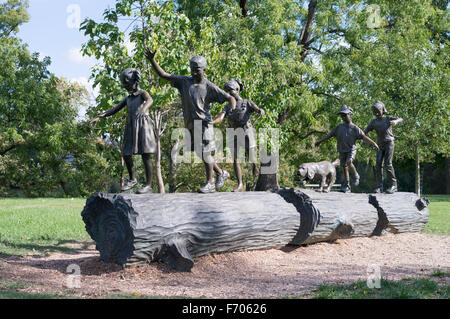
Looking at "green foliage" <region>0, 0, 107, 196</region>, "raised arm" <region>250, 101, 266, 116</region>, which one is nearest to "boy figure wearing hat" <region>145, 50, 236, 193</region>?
"raised arm" <region>250, 101, 266, 116</region>

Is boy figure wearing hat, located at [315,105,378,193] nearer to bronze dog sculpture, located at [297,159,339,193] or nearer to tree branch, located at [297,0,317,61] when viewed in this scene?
bronze dog sculpture, located at [297,159,339,193]

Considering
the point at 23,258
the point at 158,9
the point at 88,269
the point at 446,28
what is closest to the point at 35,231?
the point at 23,258

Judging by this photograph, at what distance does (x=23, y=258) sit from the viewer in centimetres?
782

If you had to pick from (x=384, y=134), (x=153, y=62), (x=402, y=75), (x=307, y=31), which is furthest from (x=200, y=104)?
(x=307, y=31)

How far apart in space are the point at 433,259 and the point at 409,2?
17460mm

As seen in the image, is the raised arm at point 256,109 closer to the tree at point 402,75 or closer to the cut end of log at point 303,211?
the cut end of log at point 303,211

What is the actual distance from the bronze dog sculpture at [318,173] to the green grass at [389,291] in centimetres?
476

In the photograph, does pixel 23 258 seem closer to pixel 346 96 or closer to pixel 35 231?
pixel 35 231

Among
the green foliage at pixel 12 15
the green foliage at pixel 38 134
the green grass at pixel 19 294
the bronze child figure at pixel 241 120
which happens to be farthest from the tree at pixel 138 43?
the green foliage at pixel 12 15

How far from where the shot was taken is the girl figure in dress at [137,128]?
743 centimetres

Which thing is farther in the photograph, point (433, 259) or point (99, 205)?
point (433, 259)

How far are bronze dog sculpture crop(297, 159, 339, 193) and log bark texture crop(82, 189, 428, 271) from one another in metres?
1.07

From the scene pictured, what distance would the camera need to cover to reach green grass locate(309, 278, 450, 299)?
5258 millimetres

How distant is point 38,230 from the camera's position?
10.9 metres
